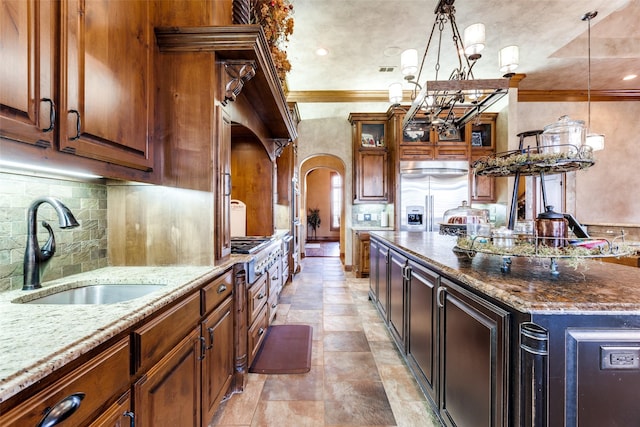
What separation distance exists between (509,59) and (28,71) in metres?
3.34

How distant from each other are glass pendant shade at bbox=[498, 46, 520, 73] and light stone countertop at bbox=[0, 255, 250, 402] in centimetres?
316

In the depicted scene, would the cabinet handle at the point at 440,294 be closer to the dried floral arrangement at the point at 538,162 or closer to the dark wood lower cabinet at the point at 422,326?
the dark wood lower cabinet at the point at 422,326

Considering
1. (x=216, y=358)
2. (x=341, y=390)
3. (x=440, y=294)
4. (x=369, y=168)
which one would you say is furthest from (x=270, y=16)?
(x=369, y=168)

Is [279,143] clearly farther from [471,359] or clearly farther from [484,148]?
[484,148]

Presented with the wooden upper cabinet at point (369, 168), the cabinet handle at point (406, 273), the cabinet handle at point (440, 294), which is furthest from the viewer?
the wooden upper cabinet at point (369, 168)

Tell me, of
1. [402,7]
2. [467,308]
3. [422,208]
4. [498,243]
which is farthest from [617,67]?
[467,308]

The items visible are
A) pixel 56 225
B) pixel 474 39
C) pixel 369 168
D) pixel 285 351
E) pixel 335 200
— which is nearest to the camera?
pixel 56 225

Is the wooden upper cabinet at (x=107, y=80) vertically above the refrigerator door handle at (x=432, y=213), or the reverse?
the wooden upper cabinet at (x=107, y=80)

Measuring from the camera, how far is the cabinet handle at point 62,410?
0.63m

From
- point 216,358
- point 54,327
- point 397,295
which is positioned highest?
point 54,327


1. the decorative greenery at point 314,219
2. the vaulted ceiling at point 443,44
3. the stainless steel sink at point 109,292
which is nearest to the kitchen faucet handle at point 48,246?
the stainless steel sink at point 109,292

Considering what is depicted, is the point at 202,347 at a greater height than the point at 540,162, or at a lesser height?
lesser

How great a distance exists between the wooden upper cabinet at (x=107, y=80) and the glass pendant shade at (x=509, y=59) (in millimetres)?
2901

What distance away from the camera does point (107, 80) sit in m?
1.31
